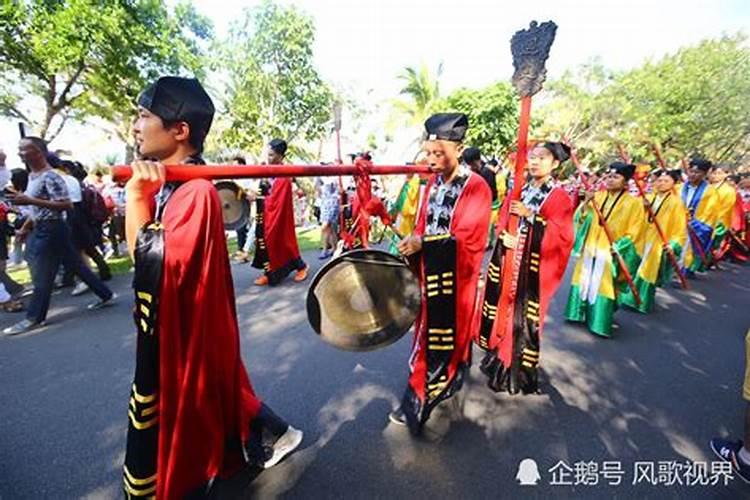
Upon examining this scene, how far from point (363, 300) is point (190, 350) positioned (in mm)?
791

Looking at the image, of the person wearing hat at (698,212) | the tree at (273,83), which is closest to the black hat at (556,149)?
the person wearing hat at (698,212)

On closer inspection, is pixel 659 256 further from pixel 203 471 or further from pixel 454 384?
pixel 203 471

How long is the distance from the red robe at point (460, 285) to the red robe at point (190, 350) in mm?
1227

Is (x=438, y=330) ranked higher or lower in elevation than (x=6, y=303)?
higher

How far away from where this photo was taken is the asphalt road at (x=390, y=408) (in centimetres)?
221

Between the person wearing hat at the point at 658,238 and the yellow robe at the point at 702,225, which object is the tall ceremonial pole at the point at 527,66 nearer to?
the person wearing hat at the point at 658,238

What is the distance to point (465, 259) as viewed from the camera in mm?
2492

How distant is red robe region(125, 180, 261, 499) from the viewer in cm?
144

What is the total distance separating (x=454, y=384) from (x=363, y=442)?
708 millimetres

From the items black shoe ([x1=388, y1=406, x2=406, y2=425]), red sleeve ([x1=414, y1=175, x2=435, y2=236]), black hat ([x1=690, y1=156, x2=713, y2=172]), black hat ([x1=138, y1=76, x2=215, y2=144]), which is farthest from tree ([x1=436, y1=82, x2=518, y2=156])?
black hat ([x1=138, y1=76, x2=215, y2=144])

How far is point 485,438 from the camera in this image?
2.58m

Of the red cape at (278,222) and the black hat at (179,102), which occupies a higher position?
the black hat at (179,102)

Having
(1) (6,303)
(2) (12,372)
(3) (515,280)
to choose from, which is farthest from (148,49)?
(3) (515,280)

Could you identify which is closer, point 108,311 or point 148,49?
point 108,311
